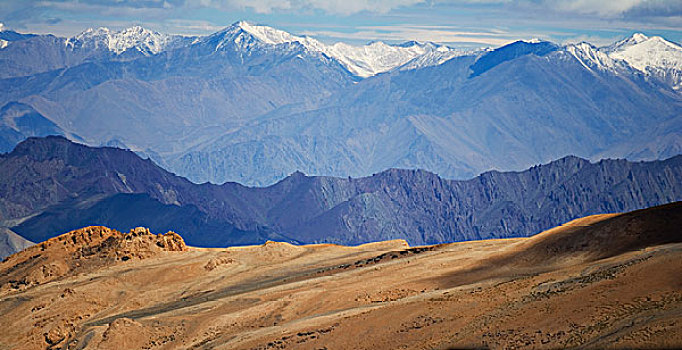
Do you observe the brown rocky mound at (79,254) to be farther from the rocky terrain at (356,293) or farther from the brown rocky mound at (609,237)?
the brown rocky mound at (609,237)

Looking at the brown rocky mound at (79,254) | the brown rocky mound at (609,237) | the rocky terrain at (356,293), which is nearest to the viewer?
the rocky terrain at (356,293)

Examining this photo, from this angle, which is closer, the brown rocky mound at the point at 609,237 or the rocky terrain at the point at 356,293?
the rocky terrain at the point at 356,293

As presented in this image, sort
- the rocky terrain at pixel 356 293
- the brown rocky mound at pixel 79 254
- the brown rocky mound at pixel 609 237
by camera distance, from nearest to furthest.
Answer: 1. the rocky terrain at pixel 356 293
2. the brown rocky mound at pixel 609 237
3. the brown rocky mound at pixel 79 254

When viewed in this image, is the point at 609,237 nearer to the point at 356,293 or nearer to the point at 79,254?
the point at 356,293

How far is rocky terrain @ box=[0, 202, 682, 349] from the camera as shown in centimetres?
3497

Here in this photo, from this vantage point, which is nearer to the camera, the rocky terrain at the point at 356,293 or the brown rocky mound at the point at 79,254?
the rocky terrain at the point at 356,293

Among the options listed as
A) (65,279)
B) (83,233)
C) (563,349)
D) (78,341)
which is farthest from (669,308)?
(83,233)

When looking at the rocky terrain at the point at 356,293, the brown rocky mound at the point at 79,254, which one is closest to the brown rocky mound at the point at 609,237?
the rocky terrain at the point at 356,293

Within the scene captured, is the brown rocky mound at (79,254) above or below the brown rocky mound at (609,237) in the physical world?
below

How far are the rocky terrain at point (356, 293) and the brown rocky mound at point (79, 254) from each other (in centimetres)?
15

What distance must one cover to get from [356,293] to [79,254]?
1353 inches

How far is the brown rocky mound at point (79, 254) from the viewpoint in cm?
7119

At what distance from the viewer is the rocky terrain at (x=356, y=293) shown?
35.0 m

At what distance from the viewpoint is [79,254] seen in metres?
75.0
